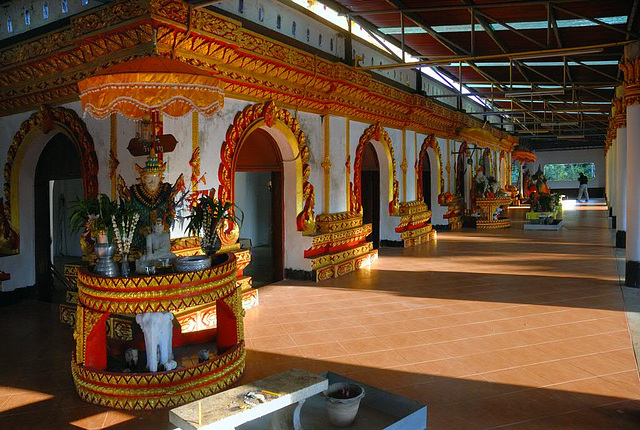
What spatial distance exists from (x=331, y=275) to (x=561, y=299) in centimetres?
346

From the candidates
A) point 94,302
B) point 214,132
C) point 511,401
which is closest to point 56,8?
point 214,132

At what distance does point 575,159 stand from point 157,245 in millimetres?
35761

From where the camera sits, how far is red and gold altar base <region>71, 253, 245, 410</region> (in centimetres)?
374

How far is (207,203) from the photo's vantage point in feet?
15.4

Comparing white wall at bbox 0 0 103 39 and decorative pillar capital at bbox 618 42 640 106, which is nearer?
white wall at bbox 0 0 103 39

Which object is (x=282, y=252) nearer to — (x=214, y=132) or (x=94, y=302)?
(x=214, y=132)

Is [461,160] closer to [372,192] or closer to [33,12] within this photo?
[372,192]

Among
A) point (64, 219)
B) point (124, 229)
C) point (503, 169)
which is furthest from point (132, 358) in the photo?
point (503, 169)

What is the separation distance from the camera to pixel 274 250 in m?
8.35

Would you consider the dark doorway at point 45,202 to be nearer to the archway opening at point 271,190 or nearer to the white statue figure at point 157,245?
the archway opening at point 271,190

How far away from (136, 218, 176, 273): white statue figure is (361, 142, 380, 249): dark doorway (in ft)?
23.8

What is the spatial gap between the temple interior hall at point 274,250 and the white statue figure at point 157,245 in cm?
2

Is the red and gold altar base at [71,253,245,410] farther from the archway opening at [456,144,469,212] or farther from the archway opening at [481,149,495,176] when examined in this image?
the archway opening at [481,149,495,176]

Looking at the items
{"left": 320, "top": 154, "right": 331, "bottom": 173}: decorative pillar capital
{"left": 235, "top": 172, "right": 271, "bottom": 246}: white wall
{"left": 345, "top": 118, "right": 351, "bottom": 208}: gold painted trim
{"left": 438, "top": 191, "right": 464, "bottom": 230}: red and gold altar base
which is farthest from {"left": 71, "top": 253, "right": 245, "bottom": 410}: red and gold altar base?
{"left": 438, "top": 191, "right": 464, "bottom": 230}: red and gold altar base
